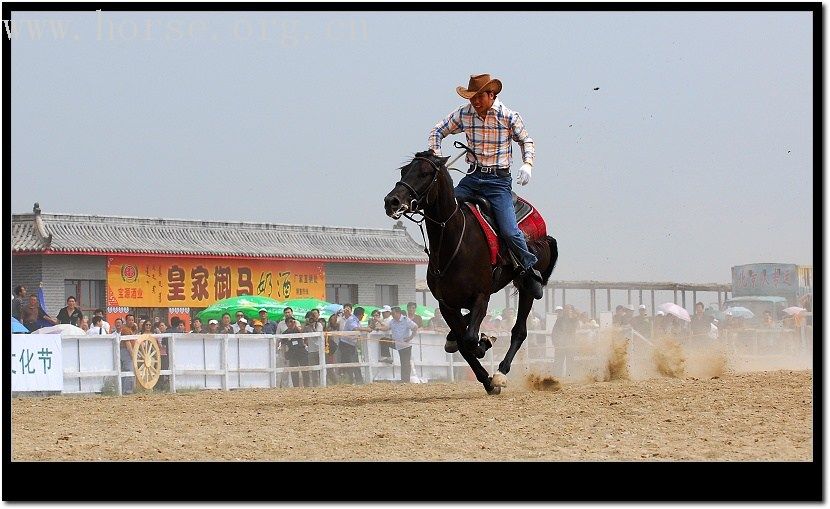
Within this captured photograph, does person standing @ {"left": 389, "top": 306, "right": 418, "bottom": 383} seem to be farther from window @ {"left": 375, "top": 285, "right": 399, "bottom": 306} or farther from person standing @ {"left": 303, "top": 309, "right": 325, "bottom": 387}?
window @ {"left": 375, "top": 285, "right": 399, "bottom": 306}

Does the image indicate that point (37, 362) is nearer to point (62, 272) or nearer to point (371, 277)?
point (62, 272)

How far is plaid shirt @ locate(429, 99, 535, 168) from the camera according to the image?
39.8 feet

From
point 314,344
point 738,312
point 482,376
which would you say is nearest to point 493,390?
point 482,376

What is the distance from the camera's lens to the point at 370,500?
6988 millimetres

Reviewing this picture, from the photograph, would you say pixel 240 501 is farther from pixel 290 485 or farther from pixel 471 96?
pixel 471 96

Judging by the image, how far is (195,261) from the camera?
37344mm

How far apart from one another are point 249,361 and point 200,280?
1745 centimetres

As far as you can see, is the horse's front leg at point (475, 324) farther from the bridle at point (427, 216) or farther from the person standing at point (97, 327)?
the person standing at point (97, 327)

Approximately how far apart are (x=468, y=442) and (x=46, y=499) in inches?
122

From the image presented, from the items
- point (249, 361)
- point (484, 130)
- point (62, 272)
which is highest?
point (484, 130)

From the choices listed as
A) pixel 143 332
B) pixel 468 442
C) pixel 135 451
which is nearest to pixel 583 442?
pixel 468 442

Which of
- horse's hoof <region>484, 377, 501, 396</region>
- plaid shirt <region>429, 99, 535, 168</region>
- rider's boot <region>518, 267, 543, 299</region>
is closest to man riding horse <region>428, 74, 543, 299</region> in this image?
plaid shirt <region>429, 99, 535, 168</region>

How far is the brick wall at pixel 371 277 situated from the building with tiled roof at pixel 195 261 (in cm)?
3

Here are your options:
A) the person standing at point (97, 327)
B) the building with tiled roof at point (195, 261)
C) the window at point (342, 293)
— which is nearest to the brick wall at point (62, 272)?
the building with tiled roof at point (195, 261)
